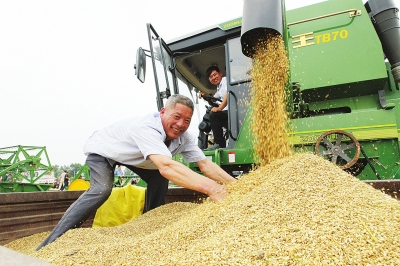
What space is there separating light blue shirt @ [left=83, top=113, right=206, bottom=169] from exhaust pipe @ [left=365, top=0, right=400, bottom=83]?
2.17 m

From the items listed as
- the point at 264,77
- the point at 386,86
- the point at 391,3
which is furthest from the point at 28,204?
the point at 391,3

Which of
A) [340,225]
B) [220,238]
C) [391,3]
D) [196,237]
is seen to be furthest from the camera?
[391,3]

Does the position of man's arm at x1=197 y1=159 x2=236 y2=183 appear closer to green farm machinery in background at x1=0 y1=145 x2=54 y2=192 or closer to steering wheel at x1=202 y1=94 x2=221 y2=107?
steering wheel at x1=202 y1=94 x2=221 y2=107

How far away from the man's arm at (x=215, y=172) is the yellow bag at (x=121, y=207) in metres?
0.87

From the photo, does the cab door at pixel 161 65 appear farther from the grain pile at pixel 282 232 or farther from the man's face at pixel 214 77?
the grain pile at pixel 282 232

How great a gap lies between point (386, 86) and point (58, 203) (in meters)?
3.62

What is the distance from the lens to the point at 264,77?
9.86ft

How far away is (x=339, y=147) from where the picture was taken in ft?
9.39

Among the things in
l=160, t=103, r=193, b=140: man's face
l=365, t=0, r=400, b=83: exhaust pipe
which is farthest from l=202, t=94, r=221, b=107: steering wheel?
l=365, t=0, r=400, b=83: exhaust pipe

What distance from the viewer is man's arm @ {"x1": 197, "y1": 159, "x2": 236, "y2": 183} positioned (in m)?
2.90

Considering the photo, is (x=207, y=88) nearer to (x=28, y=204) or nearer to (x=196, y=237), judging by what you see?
(x=28, y=204)

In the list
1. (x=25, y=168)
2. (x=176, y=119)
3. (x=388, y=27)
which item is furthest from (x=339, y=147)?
(x=25, y=168)

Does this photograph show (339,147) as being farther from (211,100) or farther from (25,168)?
(25,168)

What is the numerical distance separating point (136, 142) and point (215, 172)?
0.87 metres
